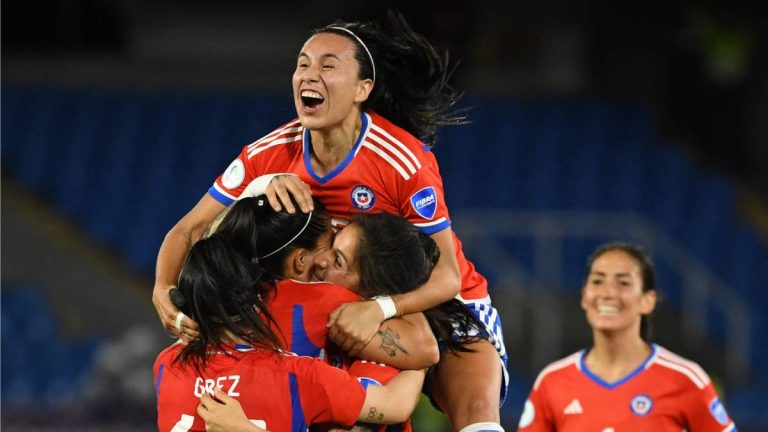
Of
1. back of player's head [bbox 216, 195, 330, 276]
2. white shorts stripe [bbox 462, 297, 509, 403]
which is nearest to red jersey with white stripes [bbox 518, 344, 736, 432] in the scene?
white shorts stripe [bbox 462, 297, 509, 403]

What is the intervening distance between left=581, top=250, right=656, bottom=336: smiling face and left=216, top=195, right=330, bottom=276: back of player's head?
6.67 feet

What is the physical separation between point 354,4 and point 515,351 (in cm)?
502

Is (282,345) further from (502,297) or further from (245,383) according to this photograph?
(502,297)

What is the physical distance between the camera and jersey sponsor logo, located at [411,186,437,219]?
13.7 ft

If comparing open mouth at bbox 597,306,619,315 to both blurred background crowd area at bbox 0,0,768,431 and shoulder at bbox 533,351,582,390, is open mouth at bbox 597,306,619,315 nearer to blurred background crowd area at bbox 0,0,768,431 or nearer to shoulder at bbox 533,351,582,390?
shoulder at bbox 533,351,582,390

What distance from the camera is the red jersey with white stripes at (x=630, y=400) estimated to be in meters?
5.32

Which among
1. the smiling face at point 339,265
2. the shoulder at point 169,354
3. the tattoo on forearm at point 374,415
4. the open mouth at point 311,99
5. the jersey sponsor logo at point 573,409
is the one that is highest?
the open mouth at point 311,99

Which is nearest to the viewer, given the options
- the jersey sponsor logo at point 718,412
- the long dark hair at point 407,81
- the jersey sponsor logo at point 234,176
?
the jersey sponsor logo at point 234,176

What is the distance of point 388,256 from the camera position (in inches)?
154

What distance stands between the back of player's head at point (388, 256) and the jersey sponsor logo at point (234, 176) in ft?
2.06

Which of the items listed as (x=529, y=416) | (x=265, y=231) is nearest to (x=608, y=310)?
(x=529, y=416)

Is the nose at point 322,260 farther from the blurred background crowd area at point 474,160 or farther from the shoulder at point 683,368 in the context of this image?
the blurred background crowd area at point 474,160

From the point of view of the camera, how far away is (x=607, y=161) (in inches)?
484

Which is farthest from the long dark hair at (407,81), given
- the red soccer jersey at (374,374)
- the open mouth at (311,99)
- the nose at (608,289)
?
the nose at (608,289)
